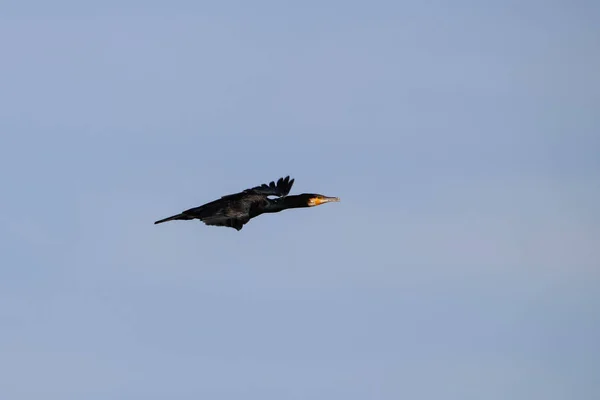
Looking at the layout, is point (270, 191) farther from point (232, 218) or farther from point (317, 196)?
point (232, 218)

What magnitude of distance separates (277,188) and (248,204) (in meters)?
5.78

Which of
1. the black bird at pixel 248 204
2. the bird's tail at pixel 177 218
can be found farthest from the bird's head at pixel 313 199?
the bird's tail at pixel 177 218

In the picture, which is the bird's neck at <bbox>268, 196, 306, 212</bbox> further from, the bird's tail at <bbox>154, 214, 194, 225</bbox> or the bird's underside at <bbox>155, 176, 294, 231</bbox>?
the bird's tail at <bbox>154, 214, 194, 225</bbox>

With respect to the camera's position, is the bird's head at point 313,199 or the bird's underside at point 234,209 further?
the bird's head at point 313,199

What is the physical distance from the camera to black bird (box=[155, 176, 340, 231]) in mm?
83125

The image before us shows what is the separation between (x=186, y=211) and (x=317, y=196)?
818 cm

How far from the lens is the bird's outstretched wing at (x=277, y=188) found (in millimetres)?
90875

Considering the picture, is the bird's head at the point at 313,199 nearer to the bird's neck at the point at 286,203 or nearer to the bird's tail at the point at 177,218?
the bird's neck at the point at 286,203

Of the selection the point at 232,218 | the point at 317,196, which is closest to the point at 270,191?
the point at 317,196

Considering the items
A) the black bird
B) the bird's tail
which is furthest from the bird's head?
the bird's tail

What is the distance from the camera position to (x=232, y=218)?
82938 mm

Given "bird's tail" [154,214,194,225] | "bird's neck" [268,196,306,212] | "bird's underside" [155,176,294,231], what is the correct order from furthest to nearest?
"bird's neck" [268,196,306,212] → "bird's tail" [154,214,194,225] → "bird's underside" [155,176,294,231]

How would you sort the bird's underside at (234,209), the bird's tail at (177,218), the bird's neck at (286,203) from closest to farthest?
the bird's underside at (234,209), the bird's tail at (177,218), the bird's neck at (286,203)

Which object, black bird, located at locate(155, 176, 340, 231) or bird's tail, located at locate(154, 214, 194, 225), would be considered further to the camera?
bird's tail, located at locate(154, 214, 194, 225)
